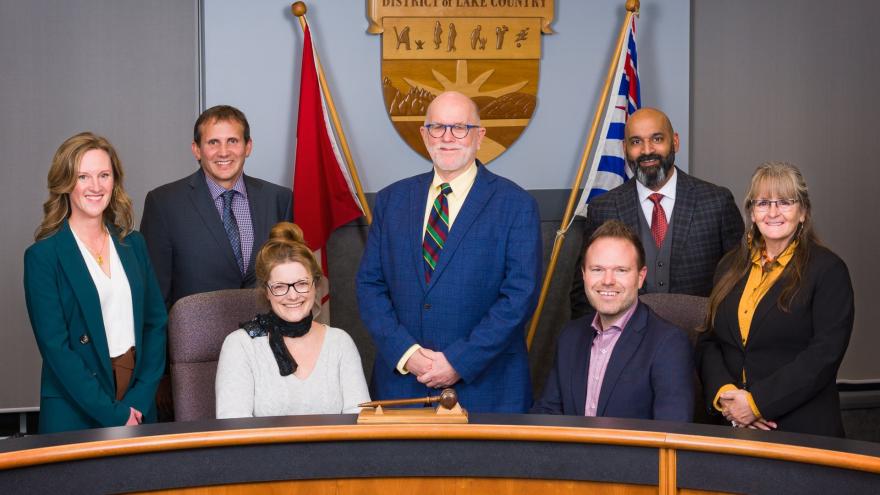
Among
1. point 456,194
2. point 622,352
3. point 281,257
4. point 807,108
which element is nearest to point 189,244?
point 281,257

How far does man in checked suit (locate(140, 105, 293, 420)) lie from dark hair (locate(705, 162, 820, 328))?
64.6 inches

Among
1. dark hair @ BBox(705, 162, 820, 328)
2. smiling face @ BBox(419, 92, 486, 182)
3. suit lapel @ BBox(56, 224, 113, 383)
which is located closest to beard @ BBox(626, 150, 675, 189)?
dark hair @ BBox(705, 162, 820, 328)

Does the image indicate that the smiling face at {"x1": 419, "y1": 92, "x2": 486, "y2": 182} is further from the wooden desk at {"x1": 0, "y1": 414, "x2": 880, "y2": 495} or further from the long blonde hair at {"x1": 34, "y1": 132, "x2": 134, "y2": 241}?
the wooden desk at {"x1": 0, "y1": 414, "x2": 880, "y2": 495}

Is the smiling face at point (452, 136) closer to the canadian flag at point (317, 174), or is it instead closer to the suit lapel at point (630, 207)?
the suit lapel at point (630, 207)

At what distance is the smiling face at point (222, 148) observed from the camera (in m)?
3.83

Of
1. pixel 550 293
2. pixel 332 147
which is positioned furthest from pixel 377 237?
pixel 550 293

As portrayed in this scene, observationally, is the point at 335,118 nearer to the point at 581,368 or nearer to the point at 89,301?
the point at 89,301

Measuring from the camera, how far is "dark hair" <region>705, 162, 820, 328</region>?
308cm

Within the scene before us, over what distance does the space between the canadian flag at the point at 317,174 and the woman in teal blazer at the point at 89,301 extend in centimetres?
164

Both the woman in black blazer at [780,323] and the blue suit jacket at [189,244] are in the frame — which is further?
the blue suit jacket at [189,244]

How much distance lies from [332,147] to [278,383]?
2.12 meters

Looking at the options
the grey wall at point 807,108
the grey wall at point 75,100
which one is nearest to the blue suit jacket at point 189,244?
the grey wall at point 75,100

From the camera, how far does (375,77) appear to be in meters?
5.16

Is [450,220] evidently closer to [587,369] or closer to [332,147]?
[587,369]
